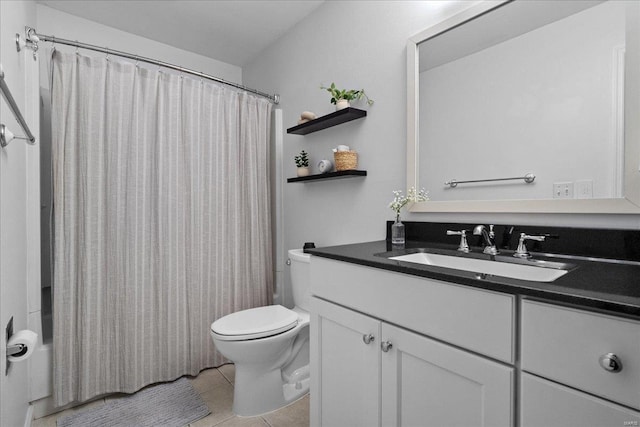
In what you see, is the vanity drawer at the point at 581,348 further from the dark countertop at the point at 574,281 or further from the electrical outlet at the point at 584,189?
the electrical outlet at the point at 584,189

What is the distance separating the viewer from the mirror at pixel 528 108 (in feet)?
3.31

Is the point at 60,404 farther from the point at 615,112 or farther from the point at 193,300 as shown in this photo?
the point at 615,112

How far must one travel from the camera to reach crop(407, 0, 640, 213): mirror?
1.01m

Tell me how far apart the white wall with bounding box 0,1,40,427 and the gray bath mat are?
0.27m

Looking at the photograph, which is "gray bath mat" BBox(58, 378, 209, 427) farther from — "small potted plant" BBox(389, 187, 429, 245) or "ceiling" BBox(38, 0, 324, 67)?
"ceiling" BBox(38, 0, 324, 67)

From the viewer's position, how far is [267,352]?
162 centimetres

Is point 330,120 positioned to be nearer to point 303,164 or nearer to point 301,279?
point 303,164

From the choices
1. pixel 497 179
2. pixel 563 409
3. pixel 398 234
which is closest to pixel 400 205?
pixel 398 234

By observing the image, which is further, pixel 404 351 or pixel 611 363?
pixel 404 351

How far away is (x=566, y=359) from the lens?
662mm

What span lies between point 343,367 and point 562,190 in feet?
3.28

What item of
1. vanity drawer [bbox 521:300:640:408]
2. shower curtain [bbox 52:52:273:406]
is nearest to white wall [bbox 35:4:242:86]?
shower curtain [bbox 52:52:273:406]

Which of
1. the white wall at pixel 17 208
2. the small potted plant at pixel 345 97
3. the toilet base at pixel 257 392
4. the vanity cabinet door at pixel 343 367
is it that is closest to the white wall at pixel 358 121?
the small potted plant at pixel 345 97

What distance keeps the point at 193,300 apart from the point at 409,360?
60.2 inches
